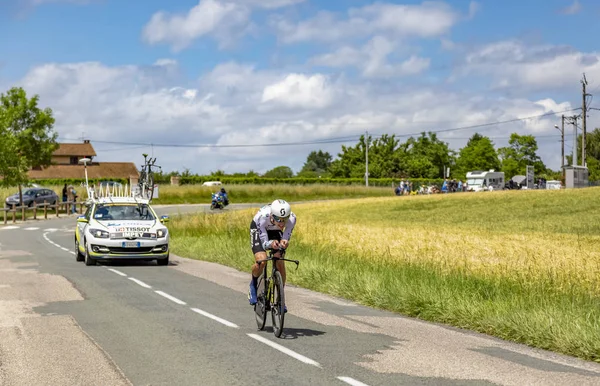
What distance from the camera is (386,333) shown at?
33.1 feet

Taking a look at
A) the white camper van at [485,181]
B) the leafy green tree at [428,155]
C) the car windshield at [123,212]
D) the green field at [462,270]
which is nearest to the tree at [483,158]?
the leafy green tree at [428,155]

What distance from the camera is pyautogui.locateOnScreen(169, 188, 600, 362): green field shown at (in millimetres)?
10047

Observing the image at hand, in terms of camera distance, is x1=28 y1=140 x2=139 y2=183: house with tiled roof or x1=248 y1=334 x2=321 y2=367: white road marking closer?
x1=248 y1=334 x2=321 y2=367: white road marking

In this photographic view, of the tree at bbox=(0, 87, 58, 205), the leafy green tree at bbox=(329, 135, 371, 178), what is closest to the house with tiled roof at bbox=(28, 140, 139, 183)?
the leafy green tree at bbox=(329, 135, 371, 178)

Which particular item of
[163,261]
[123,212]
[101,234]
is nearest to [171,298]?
[101,234]

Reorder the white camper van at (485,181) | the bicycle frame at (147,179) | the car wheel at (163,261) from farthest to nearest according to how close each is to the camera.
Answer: the white camper van at (485,181) → the bicycle frame at (147,179) → the car wheel at (163,261)

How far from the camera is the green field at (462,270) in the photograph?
10047 mm

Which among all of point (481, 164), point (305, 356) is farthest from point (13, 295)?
point (481, 164)

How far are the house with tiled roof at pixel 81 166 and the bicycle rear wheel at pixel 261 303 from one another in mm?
111445

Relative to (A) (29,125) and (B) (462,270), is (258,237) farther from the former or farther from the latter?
(A) (29,125)

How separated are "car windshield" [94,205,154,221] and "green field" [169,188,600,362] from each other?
2153 millimetres

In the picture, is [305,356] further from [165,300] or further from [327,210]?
[327,210]

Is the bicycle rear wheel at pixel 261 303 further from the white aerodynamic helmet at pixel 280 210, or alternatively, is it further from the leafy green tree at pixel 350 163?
the leafy green tree at pixel 350 163

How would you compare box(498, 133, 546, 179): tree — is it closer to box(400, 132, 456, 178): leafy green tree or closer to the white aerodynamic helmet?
box(400, 132, 456, 178): leafy green tree
